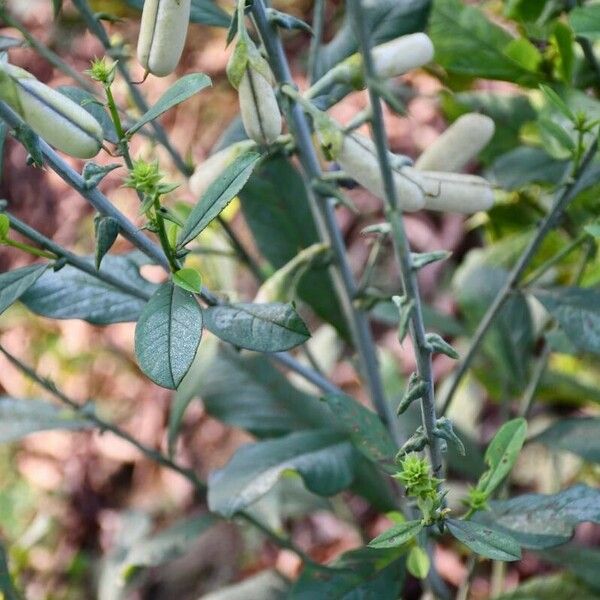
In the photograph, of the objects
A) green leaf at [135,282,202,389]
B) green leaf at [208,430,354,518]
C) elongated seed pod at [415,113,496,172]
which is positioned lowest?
→ green leaf at [208,430,354,518]

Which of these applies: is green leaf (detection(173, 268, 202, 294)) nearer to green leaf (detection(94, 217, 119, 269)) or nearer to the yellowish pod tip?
green leaf (detection(94, 217, 119, 269))

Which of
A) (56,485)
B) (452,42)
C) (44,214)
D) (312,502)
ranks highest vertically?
(452,42)

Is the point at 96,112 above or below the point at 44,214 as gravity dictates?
above

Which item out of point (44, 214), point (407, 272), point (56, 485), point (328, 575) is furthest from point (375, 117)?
point (44, 214)

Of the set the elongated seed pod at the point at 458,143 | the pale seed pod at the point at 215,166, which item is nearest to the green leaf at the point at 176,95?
the pale seed pod at the point at 215,166

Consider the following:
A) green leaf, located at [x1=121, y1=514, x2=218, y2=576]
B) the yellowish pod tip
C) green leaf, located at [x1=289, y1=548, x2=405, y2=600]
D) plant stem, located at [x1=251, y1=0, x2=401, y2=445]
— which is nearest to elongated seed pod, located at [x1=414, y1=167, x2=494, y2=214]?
the yellowish pod tip

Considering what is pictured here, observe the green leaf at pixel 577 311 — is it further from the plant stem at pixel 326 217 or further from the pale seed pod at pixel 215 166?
the pale seed pod at pixel 215 166

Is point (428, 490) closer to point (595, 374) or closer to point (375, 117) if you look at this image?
point (375, 117)
